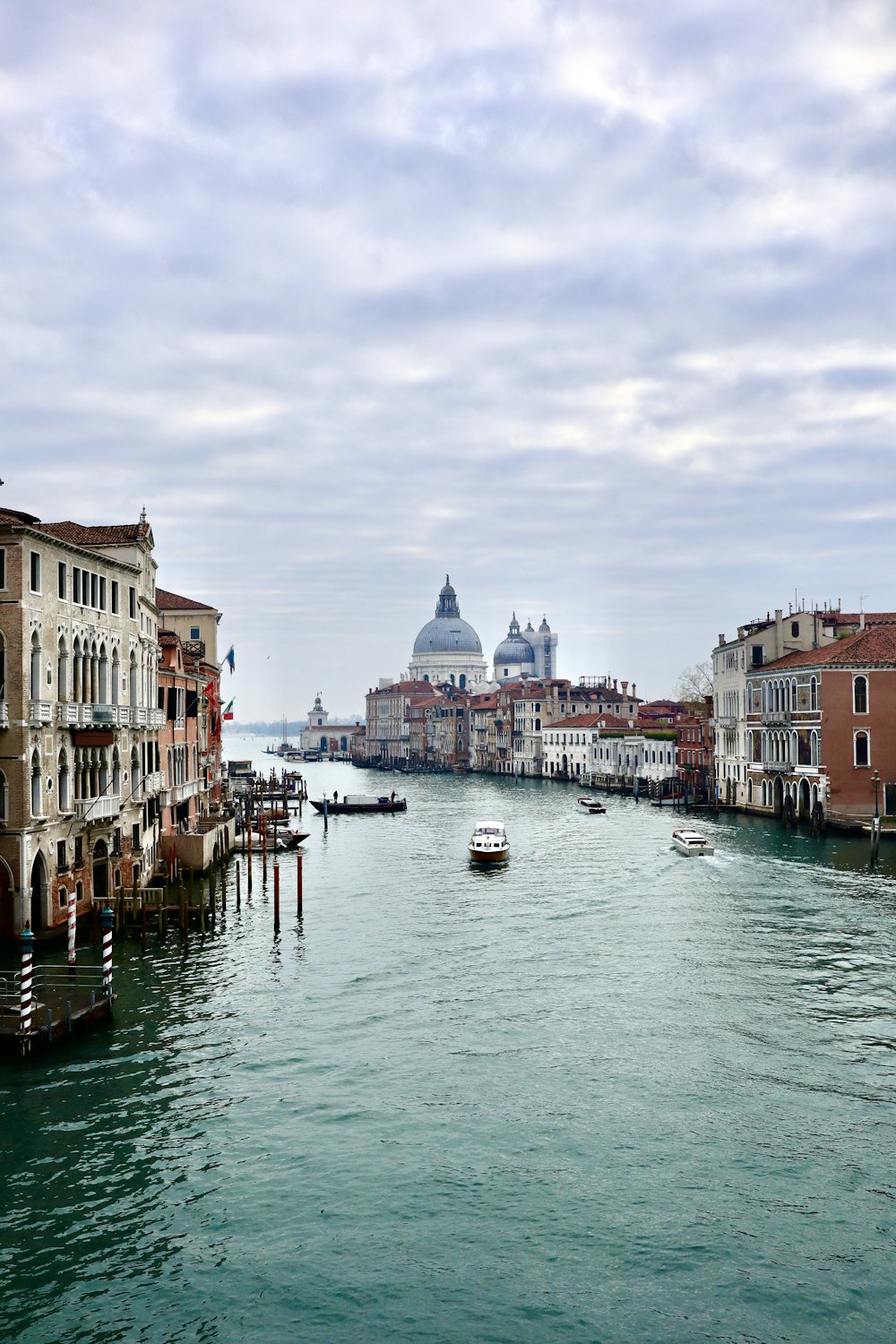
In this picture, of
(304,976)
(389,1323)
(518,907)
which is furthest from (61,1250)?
(518,907)

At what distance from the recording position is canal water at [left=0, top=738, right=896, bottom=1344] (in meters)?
13.6

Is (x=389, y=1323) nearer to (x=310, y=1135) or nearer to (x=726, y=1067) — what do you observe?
(x=310, y=1135)

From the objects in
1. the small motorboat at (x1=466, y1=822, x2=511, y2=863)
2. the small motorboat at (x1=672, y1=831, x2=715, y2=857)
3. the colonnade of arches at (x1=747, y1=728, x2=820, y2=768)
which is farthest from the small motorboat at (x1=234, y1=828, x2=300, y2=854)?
the colonnade of arches at (x1=747, y1=728, x2=820, y2=768)

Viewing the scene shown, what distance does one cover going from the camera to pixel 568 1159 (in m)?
17.3

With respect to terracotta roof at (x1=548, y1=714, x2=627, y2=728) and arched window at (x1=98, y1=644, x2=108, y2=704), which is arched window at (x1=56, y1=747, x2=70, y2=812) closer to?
arched window at (x1=98, y1=644, x2=108, y2=704)

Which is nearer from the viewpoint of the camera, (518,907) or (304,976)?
(304,976)

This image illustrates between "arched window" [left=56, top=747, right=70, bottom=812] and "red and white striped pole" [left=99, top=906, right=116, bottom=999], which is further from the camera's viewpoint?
"arched window" [left=56, top=747, right=70, bottom=812]

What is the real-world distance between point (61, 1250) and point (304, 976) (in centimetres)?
1436

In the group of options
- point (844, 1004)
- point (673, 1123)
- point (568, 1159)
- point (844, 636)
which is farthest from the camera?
point (844, 636)

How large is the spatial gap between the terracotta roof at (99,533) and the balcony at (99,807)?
25.7ft

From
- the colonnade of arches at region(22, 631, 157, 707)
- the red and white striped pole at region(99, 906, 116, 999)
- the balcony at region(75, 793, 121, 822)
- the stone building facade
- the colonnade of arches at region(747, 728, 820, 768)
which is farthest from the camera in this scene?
the colonnade of arches at region(747, 728, 820, 768)

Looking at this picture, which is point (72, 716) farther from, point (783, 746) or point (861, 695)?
point (783, 746)

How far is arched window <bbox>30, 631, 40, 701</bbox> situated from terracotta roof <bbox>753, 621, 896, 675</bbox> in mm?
42582

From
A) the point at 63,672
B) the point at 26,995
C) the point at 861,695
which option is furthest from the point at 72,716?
the point at 861,695
